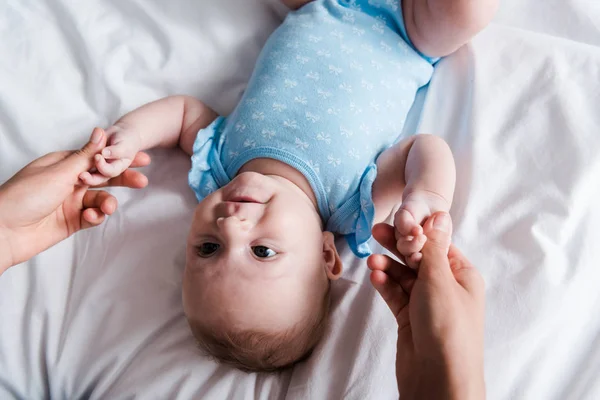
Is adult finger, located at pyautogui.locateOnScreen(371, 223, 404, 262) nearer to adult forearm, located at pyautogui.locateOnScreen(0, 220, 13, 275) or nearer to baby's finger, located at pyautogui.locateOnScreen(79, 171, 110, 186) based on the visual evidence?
baby's finger, located at pyautogui.locateOnScreen(79, 171, 110, 186)

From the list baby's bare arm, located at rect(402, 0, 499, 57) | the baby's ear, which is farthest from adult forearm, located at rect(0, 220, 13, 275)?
baby's bare arm, located at rect(402, 0, 499, 57)

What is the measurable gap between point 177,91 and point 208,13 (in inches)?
8.3

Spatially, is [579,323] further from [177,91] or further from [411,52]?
[177,91]

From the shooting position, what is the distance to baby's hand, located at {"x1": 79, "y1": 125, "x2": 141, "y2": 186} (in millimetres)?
937

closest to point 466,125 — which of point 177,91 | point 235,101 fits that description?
point 235,101

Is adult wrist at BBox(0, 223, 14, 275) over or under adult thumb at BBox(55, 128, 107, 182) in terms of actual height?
under

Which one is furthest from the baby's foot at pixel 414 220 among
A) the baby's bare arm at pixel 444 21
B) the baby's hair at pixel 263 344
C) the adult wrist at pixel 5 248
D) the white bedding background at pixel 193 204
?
the adult wrist at pixel 5 248

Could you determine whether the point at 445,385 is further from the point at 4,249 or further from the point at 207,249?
the point at 4,249

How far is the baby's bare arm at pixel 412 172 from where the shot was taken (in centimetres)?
96

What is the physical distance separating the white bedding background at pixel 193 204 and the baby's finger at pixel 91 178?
16cm

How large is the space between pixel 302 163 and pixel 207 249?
26 cm

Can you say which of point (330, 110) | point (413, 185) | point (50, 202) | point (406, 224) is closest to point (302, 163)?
point (330, 110)

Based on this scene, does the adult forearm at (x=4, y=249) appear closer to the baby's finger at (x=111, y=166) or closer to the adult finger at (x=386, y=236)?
the baby's finger at (x=111, y=166)

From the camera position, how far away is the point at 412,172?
39.0 inches
